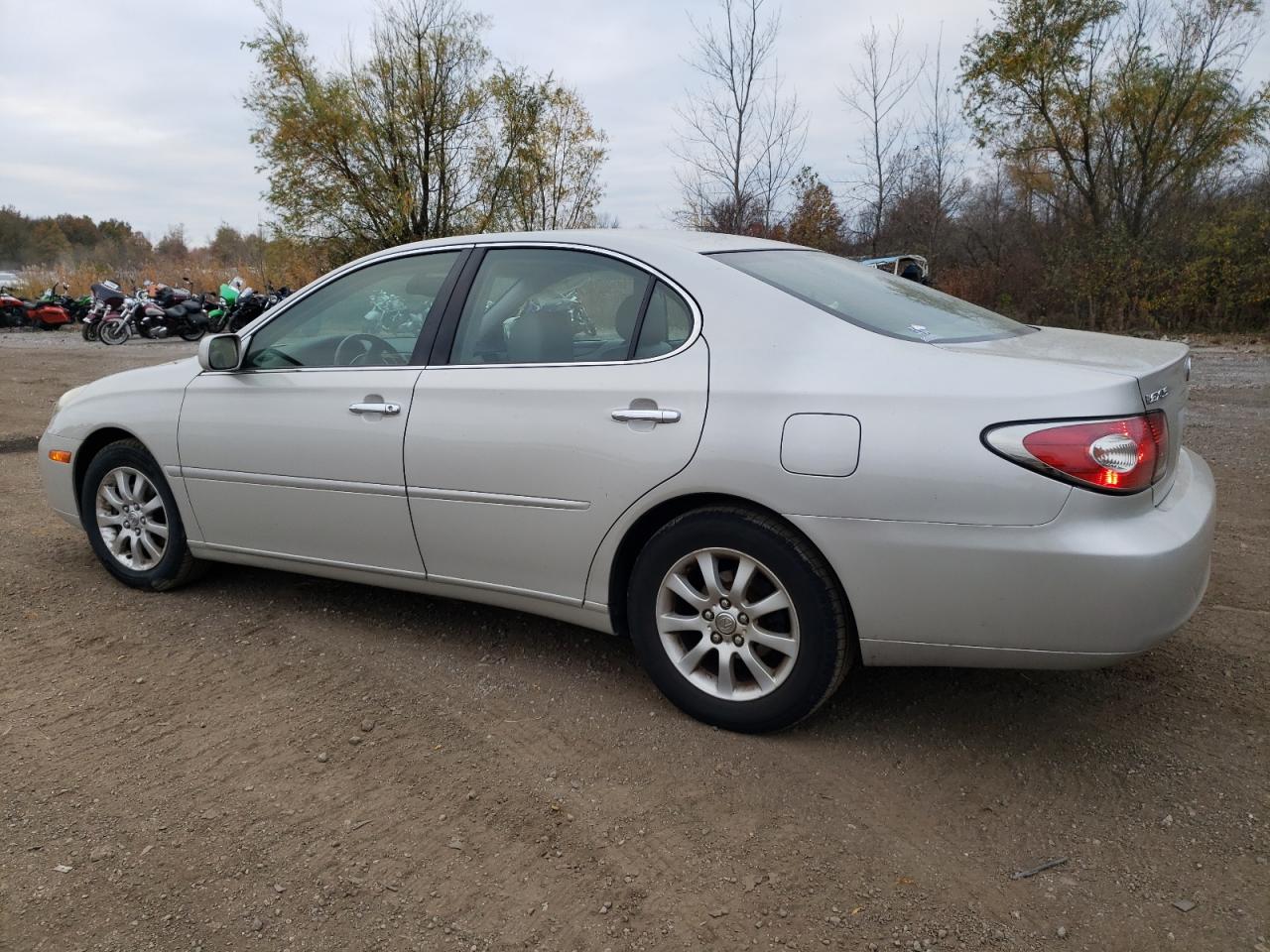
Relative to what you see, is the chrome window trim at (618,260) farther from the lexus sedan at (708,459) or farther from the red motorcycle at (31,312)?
the red motorcycle at (31,312)

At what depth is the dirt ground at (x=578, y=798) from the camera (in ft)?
7.15

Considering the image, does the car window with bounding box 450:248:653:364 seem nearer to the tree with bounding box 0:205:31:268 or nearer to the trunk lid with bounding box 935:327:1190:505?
the trunk lid with bounding box 935:327:1190:505

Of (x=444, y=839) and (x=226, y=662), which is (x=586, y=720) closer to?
(x=444, y=839)

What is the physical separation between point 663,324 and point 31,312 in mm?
28889

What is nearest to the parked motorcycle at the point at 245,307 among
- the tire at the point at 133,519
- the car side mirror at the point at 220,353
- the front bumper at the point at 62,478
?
the front bumper at the point at 62,478

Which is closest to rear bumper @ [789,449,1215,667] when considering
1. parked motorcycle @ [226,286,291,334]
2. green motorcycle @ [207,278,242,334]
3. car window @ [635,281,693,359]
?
car window @ [635,281,693,359]

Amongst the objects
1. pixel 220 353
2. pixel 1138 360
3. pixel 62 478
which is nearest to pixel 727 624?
pixel 1138 360

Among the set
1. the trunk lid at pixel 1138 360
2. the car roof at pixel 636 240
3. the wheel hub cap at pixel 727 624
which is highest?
the car roof at pixel 636 240

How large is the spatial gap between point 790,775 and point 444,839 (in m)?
0.99

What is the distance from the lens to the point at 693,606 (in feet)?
9.69

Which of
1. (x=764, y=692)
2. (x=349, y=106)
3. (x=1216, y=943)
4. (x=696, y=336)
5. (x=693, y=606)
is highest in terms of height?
(x=349, y=106)

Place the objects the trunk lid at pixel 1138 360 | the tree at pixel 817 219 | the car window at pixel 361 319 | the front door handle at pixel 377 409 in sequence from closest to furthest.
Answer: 1. the trunk lid at pixel 1138 360
2. the front door handle at pixel 377 409
3. the car window at pixel 361 319
4. the tree at pixel 817 219

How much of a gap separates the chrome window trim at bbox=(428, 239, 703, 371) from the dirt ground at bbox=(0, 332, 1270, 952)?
3.70 feet

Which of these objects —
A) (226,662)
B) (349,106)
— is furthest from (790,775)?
(349,106)
